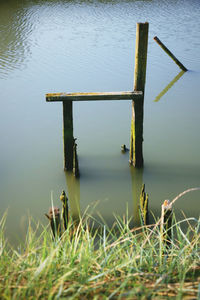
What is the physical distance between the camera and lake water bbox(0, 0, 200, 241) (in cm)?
620

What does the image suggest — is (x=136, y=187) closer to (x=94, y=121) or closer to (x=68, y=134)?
(x=68, y=134)

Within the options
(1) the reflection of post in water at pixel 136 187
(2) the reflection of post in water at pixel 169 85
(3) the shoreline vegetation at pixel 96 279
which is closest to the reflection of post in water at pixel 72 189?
(1) the reflection of post in water at pixel 136 187

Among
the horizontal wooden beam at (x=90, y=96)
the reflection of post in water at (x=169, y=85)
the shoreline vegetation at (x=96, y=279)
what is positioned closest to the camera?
the shoreline vegetation at (x=96, y=279)

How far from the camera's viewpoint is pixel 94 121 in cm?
873

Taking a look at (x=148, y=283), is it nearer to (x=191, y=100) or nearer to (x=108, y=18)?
(x=191, y=100)

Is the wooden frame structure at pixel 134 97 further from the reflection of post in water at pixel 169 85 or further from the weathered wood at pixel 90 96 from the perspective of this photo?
the reflection of post in water at pixel 169 85

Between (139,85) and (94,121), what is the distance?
8.64 ft

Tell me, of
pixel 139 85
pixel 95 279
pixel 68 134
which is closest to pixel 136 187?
pixel 68 134

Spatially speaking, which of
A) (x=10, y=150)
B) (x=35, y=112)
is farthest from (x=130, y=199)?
(x=35, y=112)

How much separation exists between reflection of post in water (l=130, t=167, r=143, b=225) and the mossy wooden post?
15 centimetres

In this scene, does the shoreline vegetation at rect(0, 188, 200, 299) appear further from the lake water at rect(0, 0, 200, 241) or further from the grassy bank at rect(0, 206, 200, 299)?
the lake water at rect(0, 0, 200, 241)

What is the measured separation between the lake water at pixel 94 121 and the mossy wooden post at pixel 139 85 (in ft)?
1.36

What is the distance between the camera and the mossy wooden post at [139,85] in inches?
237

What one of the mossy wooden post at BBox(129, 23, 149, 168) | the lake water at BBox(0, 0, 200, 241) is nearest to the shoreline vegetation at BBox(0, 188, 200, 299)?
the lake water at BBox(0, 0, 200, 241)
